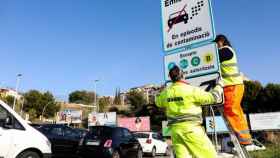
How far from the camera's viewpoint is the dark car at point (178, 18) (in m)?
6.23

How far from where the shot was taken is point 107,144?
12.6 metres

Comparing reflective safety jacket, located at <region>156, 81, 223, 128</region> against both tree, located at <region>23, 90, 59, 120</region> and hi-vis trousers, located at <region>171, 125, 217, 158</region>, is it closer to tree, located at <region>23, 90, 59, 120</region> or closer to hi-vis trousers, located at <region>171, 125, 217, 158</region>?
hi-vis trousers, located at <region>171, 125, 217, 158</region>

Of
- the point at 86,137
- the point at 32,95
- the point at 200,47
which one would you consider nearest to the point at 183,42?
the point at 200,47

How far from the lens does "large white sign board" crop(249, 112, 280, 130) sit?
33500 mm

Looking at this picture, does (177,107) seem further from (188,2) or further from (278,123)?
(278,123)

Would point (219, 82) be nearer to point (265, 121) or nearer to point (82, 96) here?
point (265, 121)

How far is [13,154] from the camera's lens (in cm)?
785

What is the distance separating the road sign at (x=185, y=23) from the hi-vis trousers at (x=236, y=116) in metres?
1.08

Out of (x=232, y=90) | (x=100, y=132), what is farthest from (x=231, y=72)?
(x=100, y=132)

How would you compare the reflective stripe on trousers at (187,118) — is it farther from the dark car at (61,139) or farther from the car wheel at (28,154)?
the dark car at (61,139)

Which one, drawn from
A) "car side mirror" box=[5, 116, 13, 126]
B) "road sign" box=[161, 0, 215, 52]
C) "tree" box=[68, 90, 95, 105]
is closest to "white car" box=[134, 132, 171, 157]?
"car side mirror" box=[5, 116, 13, 126]

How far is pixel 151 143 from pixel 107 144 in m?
8.10

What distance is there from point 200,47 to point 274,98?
158 ft

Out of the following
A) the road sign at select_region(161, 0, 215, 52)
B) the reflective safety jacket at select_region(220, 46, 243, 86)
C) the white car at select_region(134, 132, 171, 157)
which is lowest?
the white car at select_region(134, 132, 171, 157)
